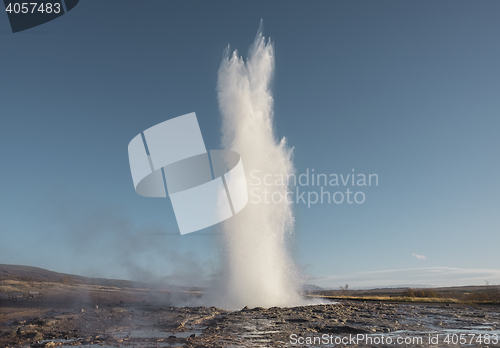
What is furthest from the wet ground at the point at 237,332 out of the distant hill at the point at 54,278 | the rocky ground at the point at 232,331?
the distant hill at the point at 54,278

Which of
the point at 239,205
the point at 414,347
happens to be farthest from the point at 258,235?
the point at 414,347

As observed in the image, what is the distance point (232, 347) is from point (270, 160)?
2294cm

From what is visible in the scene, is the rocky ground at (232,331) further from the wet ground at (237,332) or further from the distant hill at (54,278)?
the distant hill at (54,278)

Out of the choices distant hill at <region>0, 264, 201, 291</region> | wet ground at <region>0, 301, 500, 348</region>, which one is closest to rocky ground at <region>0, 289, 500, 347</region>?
wet ground at <region>0, 301, 500, 348</region>

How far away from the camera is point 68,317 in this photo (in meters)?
17.1

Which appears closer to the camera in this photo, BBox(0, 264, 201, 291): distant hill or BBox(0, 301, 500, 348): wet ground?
BBox(0, 301, 500, 348): wet ground

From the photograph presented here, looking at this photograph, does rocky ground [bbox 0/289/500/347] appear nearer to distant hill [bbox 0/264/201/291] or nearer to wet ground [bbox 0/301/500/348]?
wet ground [bbox 0/301/500/348]

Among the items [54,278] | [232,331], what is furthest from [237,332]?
[54,278]

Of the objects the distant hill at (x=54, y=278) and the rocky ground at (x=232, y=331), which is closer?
the rocky ground at (x=232, y=331)

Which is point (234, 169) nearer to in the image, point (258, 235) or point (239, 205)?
point (239, 205)

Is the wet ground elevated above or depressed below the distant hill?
above

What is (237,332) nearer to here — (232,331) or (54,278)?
(232,331)

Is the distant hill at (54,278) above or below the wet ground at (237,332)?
below

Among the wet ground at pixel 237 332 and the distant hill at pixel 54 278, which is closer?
the wet ground at pixel 237 332
